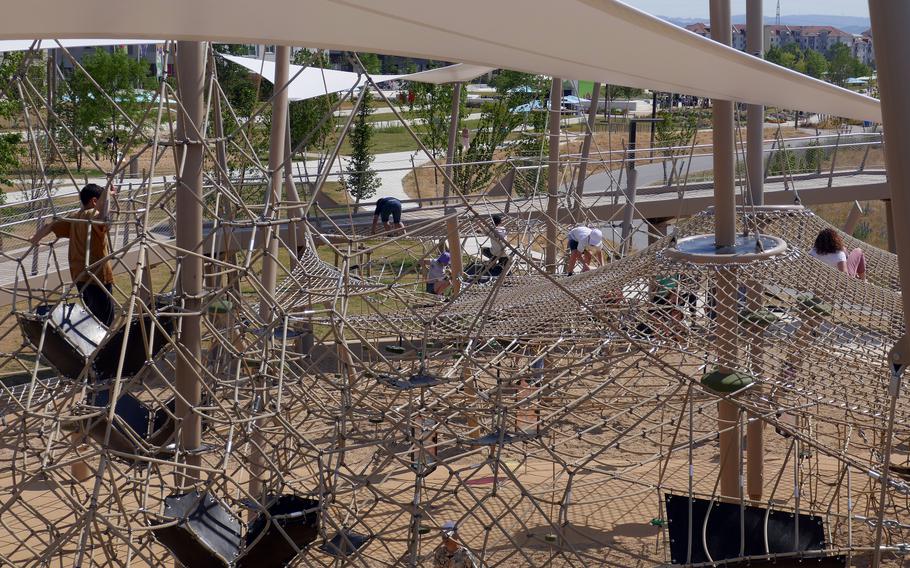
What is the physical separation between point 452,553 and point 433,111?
54.5 ft

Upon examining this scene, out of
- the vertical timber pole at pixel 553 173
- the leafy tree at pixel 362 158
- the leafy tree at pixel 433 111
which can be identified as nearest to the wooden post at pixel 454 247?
the vertical timber pole at pixel 553 173

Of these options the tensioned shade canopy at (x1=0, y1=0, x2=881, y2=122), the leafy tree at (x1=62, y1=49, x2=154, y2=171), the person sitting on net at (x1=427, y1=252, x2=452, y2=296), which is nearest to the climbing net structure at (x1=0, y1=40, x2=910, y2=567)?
the tensioned shade canopy at (x1=0, y1=0, x2=881, y2=122)

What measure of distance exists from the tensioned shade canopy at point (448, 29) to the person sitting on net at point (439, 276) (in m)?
5.78

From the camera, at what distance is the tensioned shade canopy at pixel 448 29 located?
2.70m

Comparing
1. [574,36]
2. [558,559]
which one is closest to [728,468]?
[558,559]

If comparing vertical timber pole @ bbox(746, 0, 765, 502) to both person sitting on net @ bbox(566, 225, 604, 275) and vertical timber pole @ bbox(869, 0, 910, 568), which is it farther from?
vertical timber pole @ bbox(869, 0, 910, 568)

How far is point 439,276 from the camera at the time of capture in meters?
9.90

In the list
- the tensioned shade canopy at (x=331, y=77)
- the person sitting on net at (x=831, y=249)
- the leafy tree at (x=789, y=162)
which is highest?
the tensioned shade canopy at (x=331, y=77)

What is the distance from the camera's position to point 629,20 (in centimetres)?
308

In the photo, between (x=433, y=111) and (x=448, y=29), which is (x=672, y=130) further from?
(x=448, y=29)

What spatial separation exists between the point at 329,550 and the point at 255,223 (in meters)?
1.38

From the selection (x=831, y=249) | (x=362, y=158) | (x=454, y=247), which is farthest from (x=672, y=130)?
(x=831, y=249)

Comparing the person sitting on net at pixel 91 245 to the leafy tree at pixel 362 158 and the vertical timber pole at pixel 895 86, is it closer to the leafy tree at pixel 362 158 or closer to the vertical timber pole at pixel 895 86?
the vertical timber pole at pixel 895 86

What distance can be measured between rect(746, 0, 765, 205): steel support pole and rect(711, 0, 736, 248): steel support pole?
1604mm
